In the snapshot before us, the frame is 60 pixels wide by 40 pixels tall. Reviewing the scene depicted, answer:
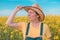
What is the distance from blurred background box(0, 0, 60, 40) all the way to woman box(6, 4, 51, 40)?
50 millimetres

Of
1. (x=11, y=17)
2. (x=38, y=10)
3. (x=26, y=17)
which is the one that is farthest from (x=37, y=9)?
(x=11, y=17)

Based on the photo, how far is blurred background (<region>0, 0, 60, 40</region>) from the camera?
2.29 meters

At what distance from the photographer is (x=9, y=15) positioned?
2.29m

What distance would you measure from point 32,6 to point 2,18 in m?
0.35

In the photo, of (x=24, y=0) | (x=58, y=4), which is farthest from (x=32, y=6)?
(x=58, y=4)

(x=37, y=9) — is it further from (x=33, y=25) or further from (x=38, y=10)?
(x=33, y=25)

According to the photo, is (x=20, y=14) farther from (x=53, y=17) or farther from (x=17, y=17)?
(x=53, y=17)

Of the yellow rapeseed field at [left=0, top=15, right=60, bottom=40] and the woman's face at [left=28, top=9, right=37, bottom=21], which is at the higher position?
the woman's face at [left=28, top=9, right=37, bottom=21]

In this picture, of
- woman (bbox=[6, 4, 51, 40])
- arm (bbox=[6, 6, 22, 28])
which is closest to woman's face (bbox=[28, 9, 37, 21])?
woman (bbox=[6, 4, 51, 40])

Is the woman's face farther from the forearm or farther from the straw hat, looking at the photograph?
the forearm

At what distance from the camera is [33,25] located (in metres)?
2.24

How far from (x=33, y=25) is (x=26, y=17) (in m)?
0.12

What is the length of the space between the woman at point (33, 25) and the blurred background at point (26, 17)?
5 cm

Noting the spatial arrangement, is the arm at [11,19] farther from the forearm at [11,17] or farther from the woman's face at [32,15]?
the woman's face at [32,15]
